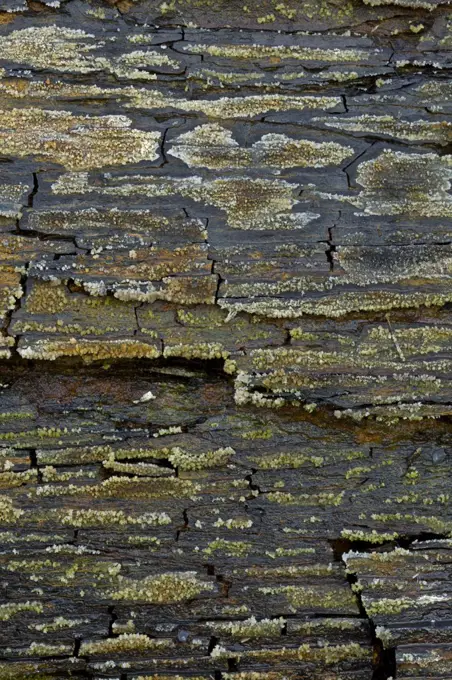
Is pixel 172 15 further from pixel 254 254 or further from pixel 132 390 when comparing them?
pixel 132 390

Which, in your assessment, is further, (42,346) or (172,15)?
(172,15)

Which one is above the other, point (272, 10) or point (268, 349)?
point (272, 10)

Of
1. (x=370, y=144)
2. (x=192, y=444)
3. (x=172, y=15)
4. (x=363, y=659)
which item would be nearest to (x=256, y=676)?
(x=363, y=659)

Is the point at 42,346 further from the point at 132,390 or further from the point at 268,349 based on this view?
the point at 268,349

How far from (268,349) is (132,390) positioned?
21.5 inches

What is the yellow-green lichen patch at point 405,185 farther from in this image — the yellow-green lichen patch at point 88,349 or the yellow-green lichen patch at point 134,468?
the yellow-green lichen patch at point 134,468

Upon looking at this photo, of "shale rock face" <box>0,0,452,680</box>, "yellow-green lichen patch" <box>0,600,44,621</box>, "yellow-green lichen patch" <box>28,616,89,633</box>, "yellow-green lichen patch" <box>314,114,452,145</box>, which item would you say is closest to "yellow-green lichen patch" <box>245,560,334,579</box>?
"shale rock face" <box>0,0,452,680</box>

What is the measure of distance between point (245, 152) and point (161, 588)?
5.49 feet

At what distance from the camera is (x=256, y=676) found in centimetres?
247

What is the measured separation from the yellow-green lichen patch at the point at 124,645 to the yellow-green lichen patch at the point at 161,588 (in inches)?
5.1

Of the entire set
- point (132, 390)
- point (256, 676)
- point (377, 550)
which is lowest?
point (256, 676)

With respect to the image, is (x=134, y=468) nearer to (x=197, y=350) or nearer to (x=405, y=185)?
(x=197, y=350)

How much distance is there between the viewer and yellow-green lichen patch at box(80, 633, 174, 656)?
97.5 inches

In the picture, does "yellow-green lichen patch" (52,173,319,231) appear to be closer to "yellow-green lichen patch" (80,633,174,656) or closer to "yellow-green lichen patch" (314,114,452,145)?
"yellow-green lichen patch" (314,114,452,145)
